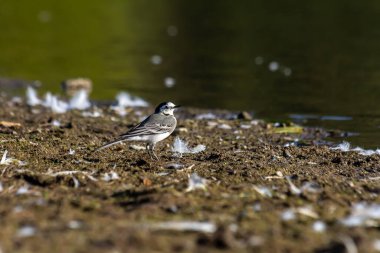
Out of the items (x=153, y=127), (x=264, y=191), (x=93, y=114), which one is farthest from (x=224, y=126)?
(x=264, y=191)

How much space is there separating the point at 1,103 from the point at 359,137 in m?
7.34

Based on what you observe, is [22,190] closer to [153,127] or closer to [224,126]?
[153,127]

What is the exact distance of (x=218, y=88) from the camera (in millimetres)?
18656

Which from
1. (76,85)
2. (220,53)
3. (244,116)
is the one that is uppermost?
(220,53)

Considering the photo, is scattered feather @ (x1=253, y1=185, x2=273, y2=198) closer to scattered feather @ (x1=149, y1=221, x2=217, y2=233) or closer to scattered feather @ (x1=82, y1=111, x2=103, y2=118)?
scattered feather @ (x1=149, y1=221, x2=217, y2=233)

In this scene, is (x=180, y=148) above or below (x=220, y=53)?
below

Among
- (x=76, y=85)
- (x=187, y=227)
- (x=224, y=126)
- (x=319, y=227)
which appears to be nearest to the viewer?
(x=187, y=227)

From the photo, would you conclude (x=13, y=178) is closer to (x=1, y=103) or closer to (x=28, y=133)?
(x=28, y=133)

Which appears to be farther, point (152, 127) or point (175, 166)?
point (152, 127)

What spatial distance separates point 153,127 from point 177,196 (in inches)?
140

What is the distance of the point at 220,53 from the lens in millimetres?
24281

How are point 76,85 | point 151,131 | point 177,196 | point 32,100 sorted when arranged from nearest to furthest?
point 177,196 → point 151,131 → point 32,100 → point 76,85

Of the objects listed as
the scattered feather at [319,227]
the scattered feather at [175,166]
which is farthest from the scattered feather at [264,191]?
the scattered feather at [175,166]

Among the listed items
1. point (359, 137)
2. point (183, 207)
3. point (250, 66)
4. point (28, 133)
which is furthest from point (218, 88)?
point (183, 207)
